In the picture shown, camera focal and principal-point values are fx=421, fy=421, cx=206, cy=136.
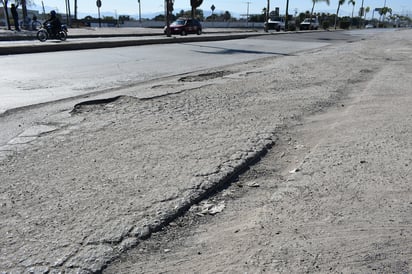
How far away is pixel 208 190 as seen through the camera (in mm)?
3711

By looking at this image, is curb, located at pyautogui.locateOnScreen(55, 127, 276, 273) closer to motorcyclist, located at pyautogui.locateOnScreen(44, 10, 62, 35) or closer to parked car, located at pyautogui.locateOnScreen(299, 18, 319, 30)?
motorcyclist, located at pyautogui.locateOnScreen(44, 10, 62, 35)

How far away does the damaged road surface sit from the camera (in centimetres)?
271

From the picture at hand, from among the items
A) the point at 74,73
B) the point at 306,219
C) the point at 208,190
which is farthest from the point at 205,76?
the point at 306,219

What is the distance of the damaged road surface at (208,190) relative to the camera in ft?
8.89

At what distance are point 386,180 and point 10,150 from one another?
3.99 meters

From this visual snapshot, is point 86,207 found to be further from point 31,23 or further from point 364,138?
point 31,23

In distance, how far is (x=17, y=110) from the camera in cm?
679

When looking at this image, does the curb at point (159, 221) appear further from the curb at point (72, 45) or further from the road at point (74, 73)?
the curb at point (72, 45)

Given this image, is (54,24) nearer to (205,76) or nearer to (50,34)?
(50,34)

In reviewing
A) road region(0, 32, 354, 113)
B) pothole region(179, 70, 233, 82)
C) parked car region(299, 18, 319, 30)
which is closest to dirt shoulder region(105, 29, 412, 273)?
road region(0, 32, 354, 113)

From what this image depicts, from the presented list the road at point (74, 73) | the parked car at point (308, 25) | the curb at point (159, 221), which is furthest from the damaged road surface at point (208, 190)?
the parked car at point (308, 25)

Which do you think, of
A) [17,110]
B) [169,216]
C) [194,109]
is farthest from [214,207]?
[17,110]

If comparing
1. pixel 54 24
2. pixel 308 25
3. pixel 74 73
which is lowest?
pixel 308 25

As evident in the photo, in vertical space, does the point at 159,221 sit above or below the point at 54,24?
below
